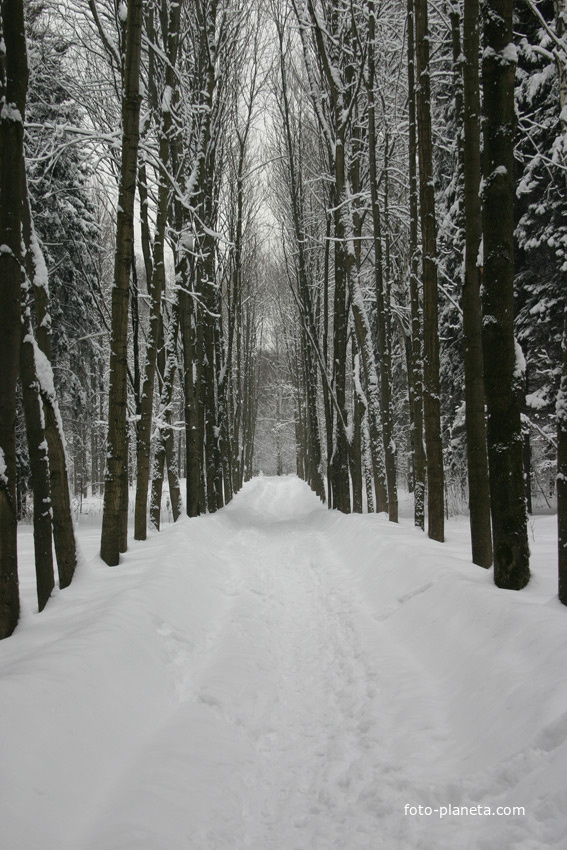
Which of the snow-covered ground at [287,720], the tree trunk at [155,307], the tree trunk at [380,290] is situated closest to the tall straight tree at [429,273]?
the snow-covered ground at [287,720]

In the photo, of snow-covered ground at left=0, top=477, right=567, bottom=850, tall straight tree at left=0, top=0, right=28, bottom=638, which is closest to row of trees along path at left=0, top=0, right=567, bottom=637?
tall straight tree at left=0, top=0, right=28, bottom=638

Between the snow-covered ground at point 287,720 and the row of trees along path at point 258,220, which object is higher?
the row of trees along path at point 258,220

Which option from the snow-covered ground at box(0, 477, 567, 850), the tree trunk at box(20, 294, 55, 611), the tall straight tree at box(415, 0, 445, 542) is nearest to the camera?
the snow-covered ground at box(0, 477, 567, 850)

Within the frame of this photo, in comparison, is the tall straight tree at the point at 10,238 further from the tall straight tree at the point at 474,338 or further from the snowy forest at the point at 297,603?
the tall straight tree at the point at 474,338

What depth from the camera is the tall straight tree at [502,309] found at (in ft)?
13.2

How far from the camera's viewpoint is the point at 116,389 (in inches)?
249

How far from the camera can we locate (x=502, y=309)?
13.6ft

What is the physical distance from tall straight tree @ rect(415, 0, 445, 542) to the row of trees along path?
0.03 metres

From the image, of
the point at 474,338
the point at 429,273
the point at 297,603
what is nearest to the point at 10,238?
the point at 474,338

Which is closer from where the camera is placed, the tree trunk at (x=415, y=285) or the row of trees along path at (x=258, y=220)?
the row of trees along path at (x=258, y=220)

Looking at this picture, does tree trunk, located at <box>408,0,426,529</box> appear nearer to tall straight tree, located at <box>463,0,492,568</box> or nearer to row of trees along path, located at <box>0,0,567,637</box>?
row of trees along path, located at <box>0,0,567,637</box>

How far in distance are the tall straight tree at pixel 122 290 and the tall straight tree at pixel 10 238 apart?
2308mm

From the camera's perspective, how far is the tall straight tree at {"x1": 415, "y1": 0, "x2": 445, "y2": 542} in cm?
714

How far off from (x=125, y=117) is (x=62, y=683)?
6.00 metres
